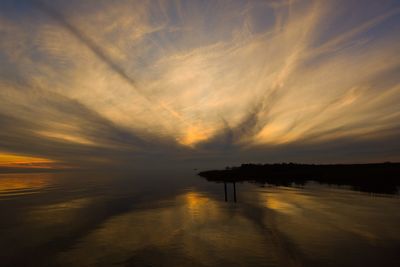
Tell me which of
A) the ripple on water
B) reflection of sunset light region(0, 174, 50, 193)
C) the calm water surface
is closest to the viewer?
the calm water surface

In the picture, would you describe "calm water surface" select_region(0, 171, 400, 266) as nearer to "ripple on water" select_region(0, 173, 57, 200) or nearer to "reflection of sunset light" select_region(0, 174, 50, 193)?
"ripple on water" select_region(0, 173, 57, 200)

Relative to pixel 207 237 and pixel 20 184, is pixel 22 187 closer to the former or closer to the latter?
Answer: pixel 20 184

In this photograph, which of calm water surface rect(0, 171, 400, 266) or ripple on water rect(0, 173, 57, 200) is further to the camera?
ripple on water rect(0, 173, 57, 200)

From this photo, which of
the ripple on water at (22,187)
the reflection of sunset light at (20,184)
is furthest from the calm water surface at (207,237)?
the reflection of sunset light at (20,184)

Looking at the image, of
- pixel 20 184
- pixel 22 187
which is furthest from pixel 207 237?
pixel 20 184

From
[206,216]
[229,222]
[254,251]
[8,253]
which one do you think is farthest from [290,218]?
[8,253]

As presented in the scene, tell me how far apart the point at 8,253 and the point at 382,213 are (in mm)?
35978

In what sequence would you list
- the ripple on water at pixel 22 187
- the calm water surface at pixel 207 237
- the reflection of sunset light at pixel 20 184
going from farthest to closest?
1. the reflection of sunset light at pixel 20 184
2. the ripple on water at pixel 22 187
3. the calm water surface at pixel 207 237

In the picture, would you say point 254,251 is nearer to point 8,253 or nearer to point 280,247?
point 280,247

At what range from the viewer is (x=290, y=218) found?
28.1 metres

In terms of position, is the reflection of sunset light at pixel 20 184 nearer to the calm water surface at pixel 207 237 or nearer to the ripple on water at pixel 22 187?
the ripple on water at pixel 22 187

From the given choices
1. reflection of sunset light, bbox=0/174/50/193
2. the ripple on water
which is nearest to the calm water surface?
the ripple on water

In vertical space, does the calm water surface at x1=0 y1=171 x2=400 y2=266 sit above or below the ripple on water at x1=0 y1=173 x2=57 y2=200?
below

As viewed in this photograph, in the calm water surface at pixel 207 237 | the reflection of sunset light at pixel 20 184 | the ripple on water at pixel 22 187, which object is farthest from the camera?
the reflection of sunset light at pixel 20 184
